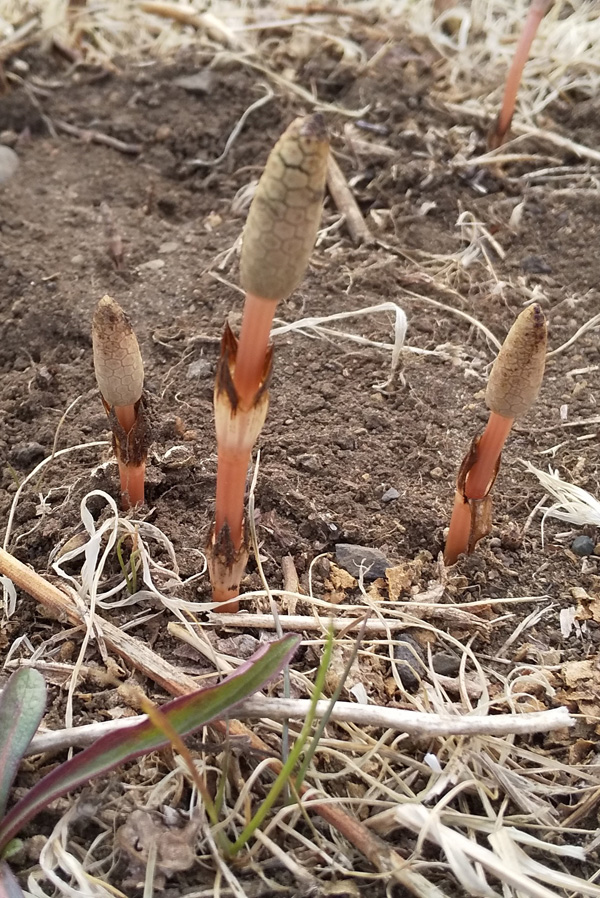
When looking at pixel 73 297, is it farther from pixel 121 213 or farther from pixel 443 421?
pixel 443 421

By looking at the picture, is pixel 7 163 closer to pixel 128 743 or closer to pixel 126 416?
pixel 126 416

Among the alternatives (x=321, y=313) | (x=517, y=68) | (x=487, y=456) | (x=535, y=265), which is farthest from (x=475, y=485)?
(x=517, y=68)

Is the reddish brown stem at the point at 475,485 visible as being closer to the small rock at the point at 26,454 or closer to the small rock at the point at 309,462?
the small rock at the point at 309,462

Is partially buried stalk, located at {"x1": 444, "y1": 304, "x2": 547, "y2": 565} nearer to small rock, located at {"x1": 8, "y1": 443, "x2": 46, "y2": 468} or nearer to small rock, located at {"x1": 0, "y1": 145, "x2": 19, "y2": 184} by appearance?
small rock, located at {"x1": 8, "y1": 443, "x2": 46, "y2": 468}

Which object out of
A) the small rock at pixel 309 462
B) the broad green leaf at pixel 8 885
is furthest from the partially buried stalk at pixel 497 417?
the broad green leaf at pixel 8 885

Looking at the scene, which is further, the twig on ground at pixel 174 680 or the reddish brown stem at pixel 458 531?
the reddish brown stem at pixel 458 531

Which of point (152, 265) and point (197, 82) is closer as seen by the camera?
point (152, 265)
